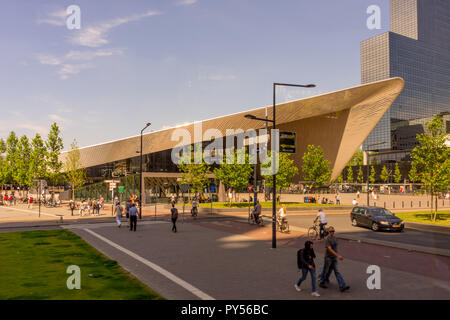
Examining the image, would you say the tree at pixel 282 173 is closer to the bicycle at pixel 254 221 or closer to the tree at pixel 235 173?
the tree at pixel 235 173

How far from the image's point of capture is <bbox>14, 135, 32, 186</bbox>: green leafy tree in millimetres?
57394

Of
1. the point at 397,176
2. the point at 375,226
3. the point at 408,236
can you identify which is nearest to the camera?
the point at 408,236

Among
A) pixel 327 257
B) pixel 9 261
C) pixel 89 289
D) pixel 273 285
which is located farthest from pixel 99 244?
pixel 327 257

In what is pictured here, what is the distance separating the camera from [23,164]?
5928 cm

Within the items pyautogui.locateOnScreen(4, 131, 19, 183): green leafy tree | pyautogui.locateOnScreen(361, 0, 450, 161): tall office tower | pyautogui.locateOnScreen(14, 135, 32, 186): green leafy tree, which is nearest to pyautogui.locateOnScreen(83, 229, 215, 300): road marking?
pyautogui.locateOnScreen(14, 135, 32, 186): green leafy tree

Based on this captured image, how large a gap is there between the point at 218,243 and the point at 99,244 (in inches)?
222

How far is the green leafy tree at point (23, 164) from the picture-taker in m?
57.4

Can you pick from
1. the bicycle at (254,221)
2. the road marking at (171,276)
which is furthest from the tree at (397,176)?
the road marking at (171,276)

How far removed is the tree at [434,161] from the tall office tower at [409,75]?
420 ft

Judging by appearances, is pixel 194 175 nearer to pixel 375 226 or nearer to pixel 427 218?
pixel 427 218

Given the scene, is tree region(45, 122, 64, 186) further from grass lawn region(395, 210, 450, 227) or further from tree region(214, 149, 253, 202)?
grass lawn region(395, 210, 450, 227)

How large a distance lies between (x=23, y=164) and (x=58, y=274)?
56.7m

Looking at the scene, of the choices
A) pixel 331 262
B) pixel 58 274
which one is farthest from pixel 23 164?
pixel 331 262
